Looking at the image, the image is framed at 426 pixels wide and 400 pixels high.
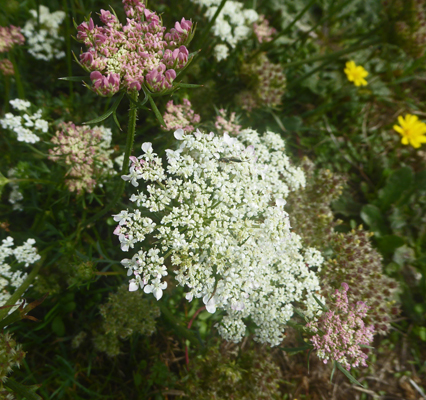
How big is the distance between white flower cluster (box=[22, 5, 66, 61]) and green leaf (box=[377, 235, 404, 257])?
16.8 feet

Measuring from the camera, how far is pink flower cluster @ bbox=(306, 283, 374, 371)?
8.66 ft

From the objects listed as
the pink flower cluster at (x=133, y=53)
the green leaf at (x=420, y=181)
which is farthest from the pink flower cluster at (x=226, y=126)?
the green leaf at (x=420, y=181)

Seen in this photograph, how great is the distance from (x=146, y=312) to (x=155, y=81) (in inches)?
91.5

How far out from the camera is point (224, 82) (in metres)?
4.91

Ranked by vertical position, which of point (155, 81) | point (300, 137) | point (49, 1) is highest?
point (49, 1)

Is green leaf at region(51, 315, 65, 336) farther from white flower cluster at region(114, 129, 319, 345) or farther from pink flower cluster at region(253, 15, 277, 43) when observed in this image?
pink flower cluster at region(253, 15, 277, 43)

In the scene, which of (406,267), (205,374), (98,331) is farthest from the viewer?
(406,267)

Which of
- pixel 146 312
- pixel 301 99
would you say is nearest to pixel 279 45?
pixel 301 99

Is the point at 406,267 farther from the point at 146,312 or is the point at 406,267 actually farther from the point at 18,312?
the point at 18,312

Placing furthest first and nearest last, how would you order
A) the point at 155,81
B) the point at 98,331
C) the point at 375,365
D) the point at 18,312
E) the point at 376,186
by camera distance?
the point at 376,186 → the point at 375,365 → the point at 98,331 → the point at 18,312 → the point at 155,81

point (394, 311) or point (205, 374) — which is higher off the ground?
point (394, 311)

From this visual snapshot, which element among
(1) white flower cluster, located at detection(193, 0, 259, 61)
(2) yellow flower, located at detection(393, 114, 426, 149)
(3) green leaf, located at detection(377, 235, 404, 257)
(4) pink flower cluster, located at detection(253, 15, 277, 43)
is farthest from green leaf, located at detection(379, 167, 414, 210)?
(1) white flower cluster, located at detection(193, 0, 259, 61)

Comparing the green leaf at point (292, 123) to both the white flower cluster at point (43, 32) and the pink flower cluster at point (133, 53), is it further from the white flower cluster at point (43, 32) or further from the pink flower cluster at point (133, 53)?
the white flower cluster at point (43, 32)

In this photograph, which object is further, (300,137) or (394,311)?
(300,137)
